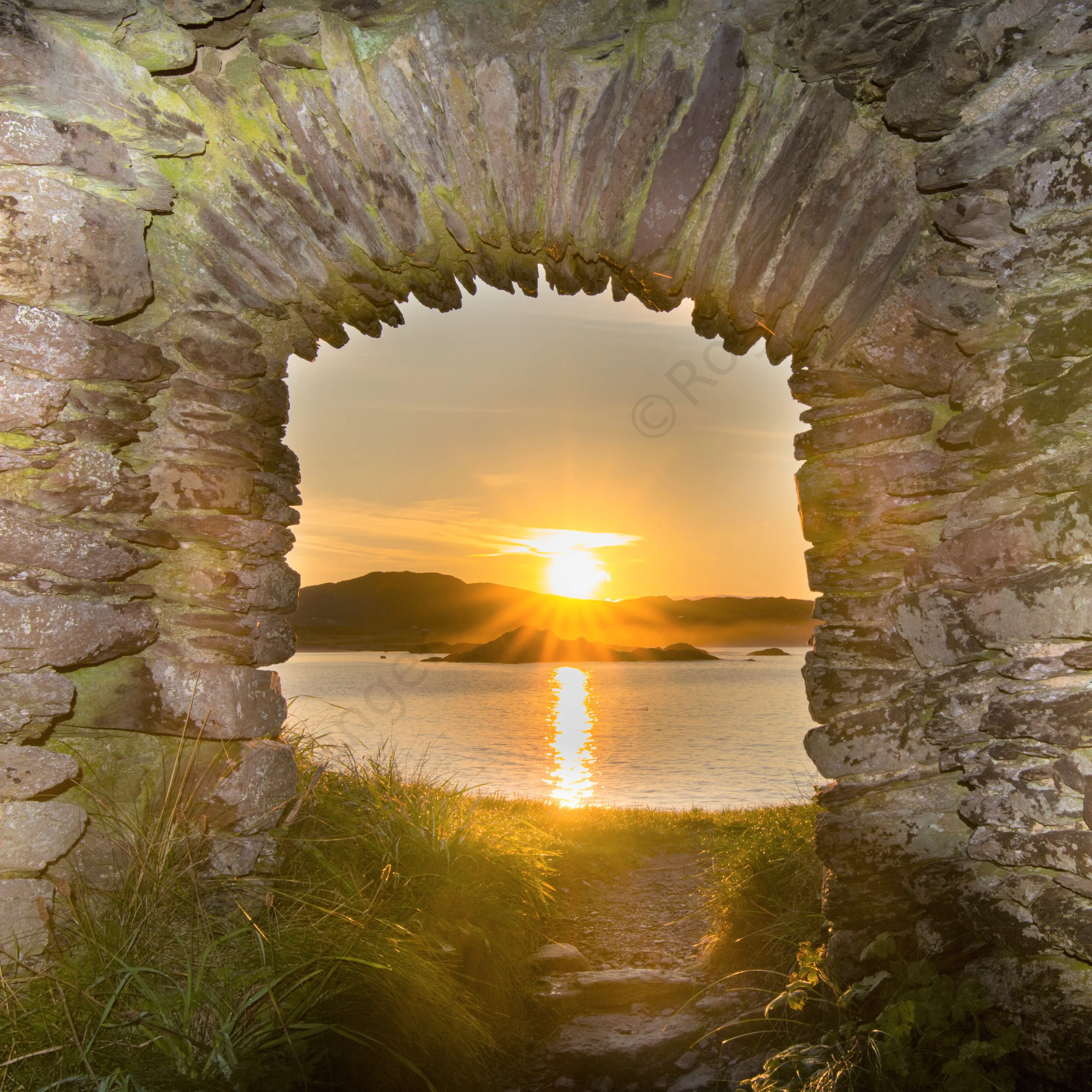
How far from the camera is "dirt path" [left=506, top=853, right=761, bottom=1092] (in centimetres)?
264

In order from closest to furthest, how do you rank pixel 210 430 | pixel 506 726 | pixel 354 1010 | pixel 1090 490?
pixel 1090 490 → pixel 354 1010 → pixel 210 430 → pixel 506 726

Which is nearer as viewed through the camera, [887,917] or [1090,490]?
[1090,490]

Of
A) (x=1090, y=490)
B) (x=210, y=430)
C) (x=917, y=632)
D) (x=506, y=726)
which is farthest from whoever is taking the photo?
(x=506, y=726)

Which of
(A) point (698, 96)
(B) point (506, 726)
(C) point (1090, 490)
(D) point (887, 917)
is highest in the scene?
(A) point (698, 96)

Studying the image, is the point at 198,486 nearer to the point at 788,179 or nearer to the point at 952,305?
the point at 788,179

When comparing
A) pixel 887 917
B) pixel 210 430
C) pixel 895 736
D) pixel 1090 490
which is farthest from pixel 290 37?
pixel 887 917

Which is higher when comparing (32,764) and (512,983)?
(32,764)

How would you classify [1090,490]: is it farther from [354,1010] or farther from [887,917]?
[354,1010]

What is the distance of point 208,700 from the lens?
2633 mm

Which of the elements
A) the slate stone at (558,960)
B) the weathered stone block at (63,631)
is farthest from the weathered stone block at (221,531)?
the slate stone at (558,960)

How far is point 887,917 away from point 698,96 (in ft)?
8.64

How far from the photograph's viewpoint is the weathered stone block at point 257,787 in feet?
8.61

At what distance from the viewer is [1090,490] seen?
197 cm

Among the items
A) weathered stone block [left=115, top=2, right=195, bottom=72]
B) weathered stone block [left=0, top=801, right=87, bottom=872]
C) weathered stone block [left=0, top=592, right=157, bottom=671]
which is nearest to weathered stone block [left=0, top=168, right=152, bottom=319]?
weathered stone block [left=115, top=2, right=195, bottom=72]
